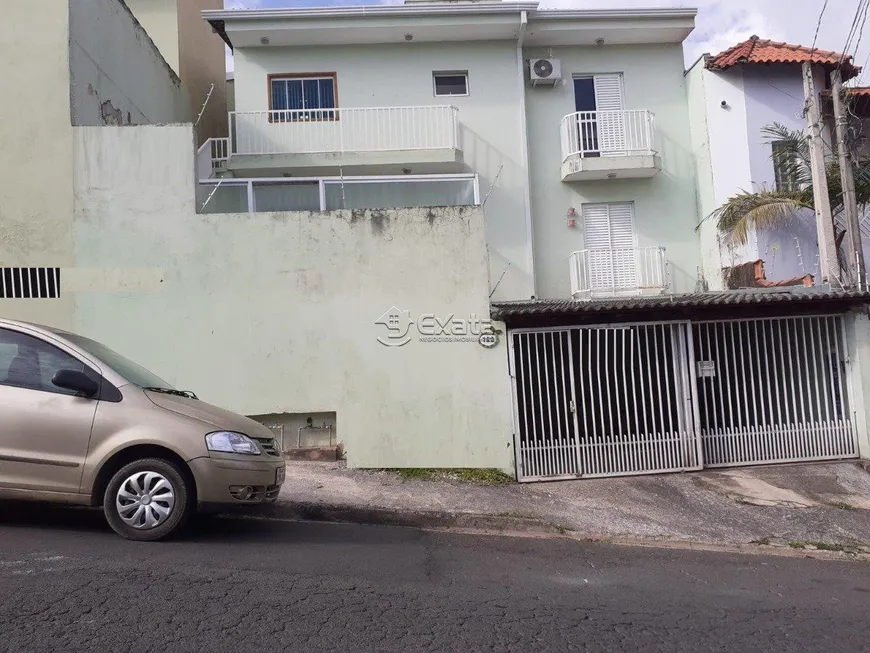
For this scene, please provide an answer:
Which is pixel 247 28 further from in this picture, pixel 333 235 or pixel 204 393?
pixel 204 393

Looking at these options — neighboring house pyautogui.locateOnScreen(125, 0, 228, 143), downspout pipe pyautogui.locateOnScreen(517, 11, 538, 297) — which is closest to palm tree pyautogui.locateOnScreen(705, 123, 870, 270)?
downspout pipe pyautogui.locateOnScreen(517, 11, 538, 297)

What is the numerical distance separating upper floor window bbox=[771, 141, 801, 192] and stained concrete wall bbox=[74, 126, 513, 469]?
26.1ft

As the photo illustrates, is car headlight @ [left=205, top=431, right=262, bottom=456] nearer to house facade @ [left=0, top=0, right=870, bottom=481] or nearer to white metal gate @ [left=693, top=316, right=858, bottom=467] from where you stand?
house facade @ [left=0, top=0, right=870, bottom=481]

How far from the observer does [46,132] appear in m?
9.30

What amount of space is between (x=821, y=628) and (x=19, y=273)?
9424mm

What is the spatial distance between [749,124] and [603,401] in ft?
28.1

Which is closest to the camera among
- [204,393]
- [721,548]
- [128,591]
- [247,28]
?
[128,591]

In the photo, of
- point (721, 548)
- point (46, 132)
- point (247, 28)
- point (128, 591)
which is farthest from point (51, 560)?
point (247, 28)

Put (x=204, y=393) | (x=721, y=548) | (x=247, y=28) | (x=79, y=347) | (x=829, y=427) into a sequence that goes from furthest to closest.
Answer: (x=247, y=28), (x=829, y=427), (x=204, y=393), (x=721, y=548), (x=79, y=347)

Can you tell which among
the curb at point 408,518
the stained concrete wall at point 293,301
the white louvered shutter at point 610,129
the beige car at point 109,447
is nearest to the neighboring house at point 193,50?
the stained concrete wall at point 293,301

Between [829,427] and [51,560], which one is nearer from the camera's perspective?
[51,560]

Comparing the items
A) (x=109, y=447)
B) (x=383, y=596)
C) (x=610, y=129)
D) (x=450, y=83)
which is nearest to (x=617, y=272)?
(x=610, y=129)

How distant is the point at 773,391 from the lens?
32.2ft

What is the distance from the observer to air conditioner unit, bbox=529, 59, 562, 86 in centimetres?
1502
